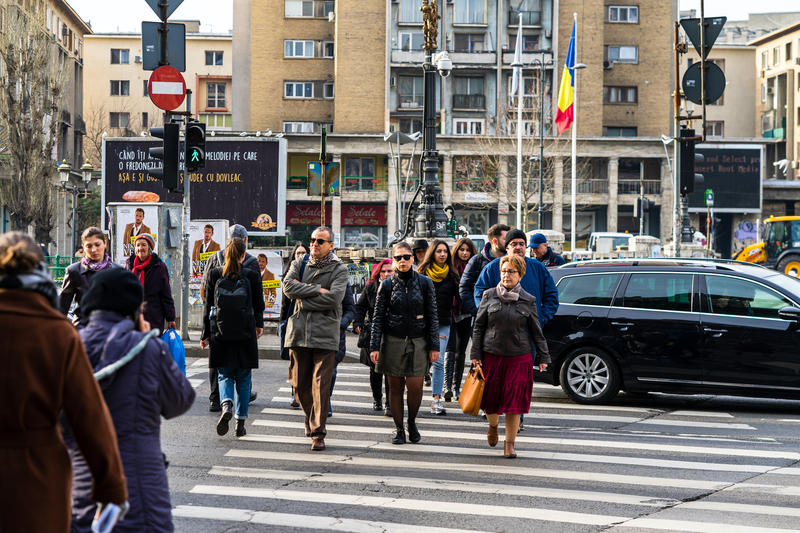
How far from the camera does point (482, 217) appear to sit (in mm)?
64375

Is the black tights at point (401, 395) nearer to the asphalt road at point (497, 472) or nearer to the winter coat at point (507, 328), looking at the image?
the asphalt road at point (497, 472)

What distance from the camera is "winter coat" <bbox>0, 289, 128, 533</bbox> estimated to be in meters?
3.61

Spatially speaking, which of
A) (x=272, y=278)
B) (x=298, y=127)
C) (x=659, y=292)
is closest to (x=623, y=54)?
(x=298, y=127)

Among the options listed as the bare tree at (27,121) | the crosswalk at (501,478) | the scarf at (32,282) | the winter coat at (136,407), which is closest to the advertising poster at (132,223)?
the crosswalk at (501,478)

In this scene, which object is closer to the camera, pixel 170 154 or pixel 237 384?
pixel 237 384

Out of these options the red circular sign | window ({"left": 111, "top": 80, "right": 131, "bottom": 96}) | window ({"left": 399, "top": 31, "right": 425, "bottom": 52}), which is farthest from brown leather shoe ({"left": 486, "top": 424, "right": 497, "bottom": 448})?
window ({"left": 111, "top": 80, "right": 131, "bottom": 96})

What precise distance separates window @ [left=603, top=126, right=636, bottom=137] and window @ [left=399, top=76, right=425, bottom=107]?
11784 millimetres

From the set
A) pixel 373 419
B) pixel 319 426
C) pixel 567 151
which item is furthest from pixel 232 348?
pixel 567 151

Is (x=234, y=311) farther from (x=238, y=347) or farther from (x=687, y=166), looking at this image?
(x=687, y=166)

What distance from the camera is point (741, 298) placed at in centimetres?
1202

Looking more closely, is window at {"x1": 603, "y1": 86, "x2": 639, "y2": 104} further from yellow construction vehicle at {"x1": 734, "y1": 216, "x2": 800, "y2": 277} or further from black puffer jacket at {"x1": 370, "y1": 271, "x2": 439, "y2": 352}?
black puffer jacket at {"x1": 370, "y1": 271, "x2": 439, "y2": 352}

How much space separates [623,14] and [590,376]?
58.8 metres

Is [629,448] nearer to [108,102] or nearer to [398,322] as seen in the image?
[398,322]

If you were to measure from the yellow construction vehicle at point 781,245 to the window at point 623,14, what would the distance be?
28209 mm
